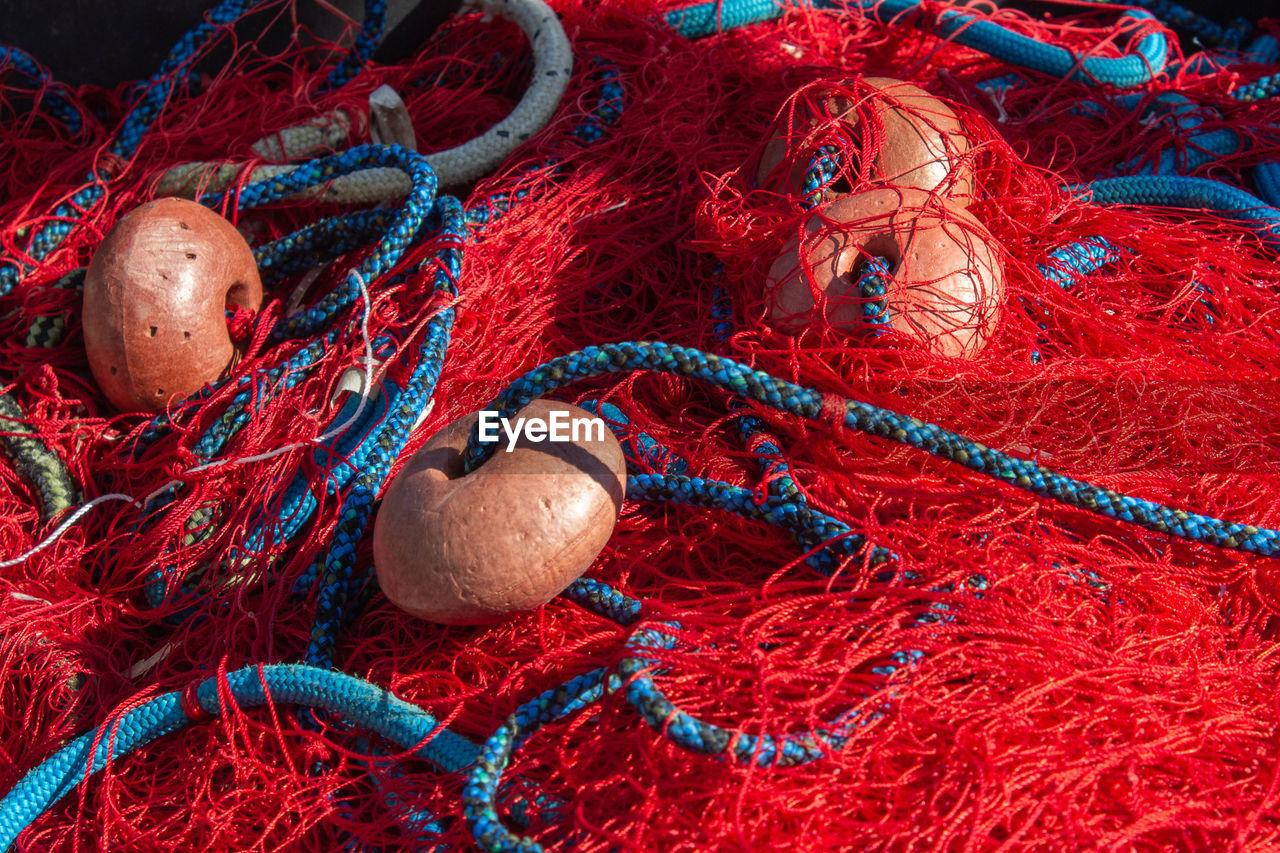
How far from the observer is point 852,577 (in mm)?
1649

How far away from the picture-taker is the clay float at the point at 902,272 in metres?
1.98

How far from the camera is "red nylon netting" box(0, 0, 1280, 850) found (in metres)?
1.44

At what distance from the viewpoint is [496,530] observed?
5.14 ft

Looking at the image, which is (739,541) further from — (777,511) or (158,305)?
(158,305)

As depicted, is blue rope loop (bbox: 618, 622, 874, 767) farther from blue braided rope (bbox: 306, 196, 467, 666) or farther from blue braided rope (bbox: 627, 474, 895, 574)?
blue braided rope (bbox: 306, 196, 467, 666)

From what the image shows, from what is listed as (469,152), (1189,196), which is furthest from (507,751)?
(1189,196)

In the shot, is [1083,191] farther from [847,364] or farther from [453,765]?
[453,765]

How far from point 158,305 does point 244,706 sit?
3.15 feet

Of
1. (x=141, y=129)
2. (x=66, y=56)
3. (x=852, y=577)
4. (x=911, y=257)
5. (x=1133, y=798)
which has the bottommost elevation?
(x=1133, y=798)

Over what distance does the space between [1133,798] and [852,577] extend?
527mm

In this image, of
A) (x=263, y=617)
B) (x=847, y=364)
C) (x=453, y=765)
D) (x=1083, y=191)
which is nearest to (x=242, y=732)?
(x=263, y=617)

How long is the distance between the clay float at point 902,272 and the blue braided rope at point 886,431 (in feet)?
0.94

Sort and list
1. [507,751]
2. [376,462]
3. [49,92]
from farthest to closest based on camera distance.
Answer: [49,92] < [376,462] < [507,751]

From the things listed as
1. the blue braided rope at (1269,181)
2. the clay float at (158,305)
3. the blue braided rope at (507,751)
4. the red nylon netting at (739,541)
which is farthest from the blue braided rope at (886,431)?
the blue braided rope at (1269,181)
